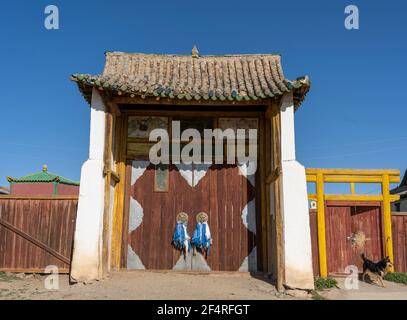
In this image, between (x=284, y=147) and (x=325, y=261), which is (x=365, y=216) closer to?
(x=325, y=261)

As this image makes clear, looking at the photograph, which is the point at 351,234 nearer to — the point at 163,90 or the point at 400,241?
the point at 400,241

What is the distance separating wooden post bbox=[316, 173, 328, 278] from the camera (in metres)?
9.70

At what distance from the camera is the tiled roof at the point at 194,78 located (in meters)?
8.16

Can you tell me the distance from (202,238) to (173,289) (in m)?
1.98

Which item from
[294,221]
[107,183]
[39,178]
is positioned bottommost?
[294,221]

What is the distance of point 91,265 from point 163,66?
557 cm

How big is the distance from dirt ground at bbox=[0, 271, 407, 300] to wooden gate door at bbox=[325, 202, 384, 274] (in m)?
1.00

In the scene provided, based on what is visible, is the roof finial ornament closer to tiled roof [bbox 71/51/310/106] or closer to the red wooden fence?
tiled roof [bbox 71/51/310/106]

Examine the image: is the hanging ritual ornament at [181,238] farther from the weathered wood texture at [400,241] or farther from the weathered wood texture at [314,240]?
the weathered wood texture at [400,241]

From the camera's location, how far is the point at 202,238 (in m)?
9.16

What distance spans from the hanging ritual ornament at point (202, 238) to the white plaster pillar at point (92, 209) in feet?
7.45

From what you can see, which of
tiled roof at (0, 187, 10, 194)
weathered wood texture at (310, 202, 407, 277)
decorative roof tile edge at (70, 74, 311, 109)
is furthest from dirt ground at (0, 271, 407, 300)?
tiled roof at (0, 187, 10, 194)

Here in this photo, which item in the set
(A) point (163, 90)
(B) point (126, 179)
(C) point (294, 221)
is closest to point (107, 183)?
(B) point (126, 179)

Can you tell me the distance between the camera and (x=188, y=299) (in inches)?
262
